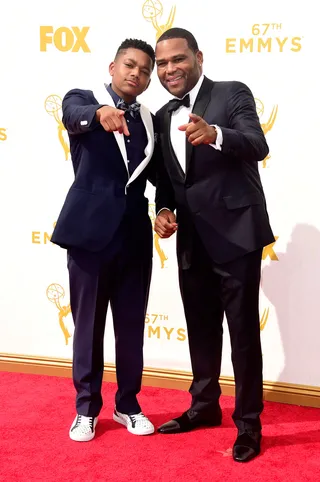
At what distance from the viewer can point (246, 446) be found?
100 inches

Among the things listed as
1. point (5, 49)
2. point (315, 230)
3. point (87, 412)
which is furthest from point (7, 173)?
point (315, 230)

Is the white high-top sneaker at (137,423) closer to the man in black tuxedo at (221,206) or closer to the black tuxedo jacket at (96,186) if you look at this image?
the man in black tuxedo at (221,206)

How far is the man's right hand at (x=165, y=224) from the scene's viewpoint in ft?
8.28

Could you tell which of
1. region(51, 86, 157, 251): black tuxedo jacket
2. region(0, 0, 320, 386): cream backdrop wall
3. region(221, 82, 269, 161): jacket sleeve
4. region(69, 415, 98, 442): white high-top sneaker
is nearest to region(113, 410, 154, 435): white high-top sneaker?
region(69, 415, 98, 442): white high-top sneaker

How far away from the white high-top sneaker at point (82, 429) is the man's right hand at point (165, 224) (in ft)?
3.04

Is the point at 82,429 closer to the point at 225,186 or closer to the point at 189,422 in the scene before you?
the point at 189,422

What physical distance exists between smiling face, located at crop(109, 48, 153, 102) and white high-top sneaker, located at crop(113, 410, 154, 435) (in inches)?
57.7

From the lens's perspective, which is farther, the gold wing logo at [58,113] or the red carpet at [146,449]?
the gold wing logo at [58,113]

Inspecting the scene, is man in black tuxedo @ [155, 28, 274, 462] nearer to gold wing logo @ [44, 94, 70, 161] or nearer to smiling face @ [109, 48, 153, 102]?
smiling face @ [109, 48, 153, 102]

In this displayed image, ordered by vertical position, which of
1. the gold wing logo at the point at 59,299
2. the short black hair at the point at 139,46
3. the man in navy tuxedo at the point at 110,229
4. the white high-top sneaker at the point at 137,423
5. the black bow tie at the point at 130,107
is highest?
the short black hair at the point at 139,46

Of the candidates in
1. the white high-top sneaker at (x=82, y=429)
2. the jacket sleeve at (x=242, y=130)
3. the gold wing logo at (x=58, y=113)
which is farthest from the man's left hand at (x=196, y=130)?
the gold wing logo at (x=58, y=113)

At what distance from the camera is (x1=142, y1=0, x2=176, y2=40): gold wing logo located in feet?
10.7

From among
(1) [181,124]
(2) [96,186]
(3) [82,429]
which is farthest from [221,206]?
(3) [82,429]

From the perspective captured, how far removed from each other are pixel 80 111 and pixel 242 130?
65cm
